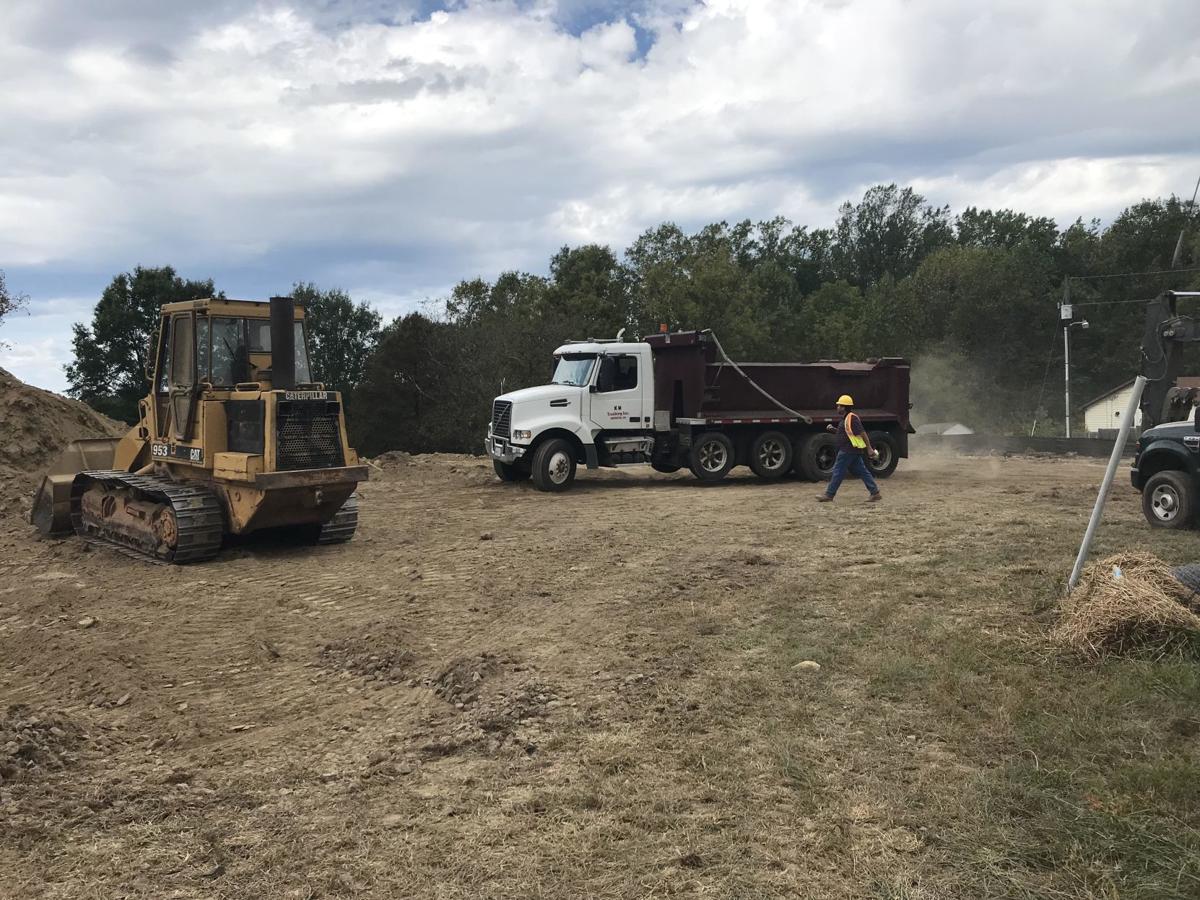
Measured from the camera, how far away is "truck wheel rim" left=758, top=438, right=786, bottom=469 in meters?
18.8

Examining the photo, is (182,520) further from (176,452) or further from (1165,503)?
(1165,503)

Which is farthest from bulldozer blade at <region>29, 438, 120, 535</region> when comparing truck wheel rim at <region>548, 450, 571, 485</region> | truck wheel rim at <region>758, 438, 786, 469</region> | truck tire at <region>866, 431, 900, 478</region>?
truck tire at <region>866, 431, 900, 478</region>

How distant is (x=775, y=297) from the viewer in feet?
232

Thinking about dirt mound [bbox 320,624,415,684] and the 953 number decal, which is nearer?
dirt mound [bbox 320,624,415,684]

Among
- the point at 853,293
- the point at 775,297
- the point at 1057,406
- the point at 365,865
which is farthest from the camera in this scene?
the point at 775,297

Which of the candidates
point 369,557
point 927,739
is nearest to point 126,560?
point 369,557

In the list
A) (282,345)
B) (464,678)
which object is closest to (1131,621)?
(464,678)

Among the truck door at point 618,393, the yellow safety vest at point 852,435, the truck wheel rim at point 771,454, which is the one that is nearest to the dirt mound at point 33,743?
the yellow safety vest at point 852,435

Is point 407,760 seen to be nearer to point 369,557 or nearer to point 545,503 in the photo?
point 369,557

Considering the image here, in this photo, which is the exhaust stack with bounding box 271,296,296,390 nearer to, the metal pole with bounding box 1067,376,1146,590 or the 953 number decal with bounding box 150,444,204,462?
the 953 number decal with bounding box 150,444,204,462

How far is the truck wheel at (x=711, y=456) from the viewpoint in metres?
18.2

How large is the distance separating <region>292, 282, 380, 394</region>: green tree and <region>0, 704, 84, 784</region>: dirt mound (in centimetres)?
5098

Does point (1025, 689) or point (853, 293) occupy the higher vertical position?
point (853, 293)

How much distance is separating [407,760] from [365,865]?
1.17 m
